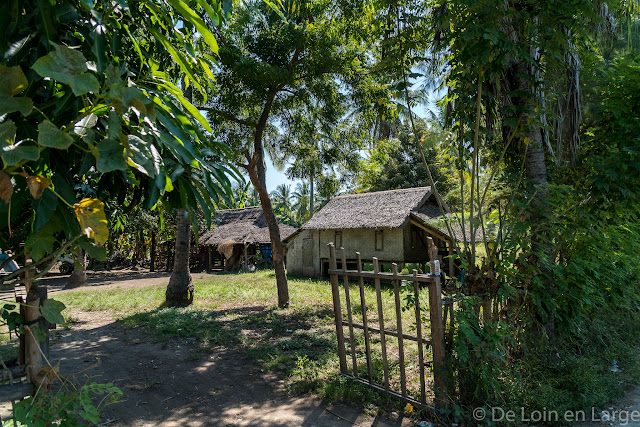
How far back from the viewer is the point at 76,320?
917 cm

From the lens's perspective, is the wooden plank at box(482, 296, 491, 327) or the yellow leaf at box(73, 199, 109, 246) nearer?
the yellow leaf at box(73, 199, 109, 246)

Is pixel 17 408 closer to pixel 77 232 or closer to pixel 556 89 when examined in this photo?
pixel 77 232

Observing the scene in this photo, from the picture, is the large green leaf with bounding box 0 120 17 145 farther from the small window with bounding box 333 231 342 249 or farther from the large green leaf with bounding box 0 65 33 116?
the small window with bounding box 333 231 342 249

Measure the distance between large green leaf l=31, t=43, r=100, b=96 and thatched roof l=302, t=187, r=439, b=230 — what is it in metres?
13.7

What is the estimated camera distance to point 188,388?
493 centimetres

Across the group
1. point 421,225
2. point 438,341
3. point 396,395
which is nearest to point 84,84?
point 438,341

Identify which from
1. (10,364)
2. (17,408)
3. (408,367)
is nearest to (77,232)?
(17,408)

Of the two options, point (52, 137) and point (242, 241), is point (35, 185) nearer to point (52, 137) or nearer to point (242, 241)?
point (52, 137)

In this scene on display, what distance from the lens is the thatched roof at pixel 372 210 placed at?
598 inches

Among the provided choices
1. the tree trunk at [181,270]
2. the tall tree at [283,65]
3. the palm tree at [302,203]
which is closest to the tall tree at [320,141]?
the tall tree at [283,65]

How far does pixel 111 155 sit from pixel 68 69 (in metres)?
0.25

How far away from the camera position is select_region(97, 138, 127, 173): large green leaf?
1172 mm

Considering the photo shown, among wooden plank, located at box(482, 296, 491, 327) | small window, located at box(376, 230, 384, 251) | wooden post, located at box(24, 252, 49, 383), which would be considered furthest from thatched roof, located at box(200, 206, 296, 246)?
wooden post, located at box(24, 252, 49, 383)

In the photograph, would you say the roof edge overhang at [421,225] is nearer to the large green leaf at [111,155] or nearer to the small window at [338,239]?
the small window at [338,239]
